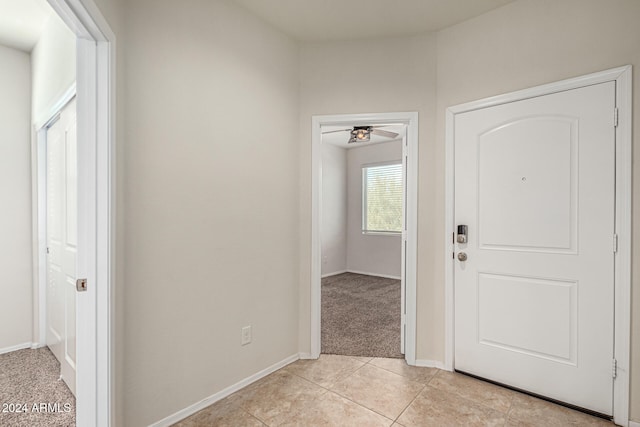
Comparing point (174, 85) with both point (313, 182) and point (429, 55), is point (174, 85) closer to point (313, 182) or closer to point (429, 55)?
point (313, 182)

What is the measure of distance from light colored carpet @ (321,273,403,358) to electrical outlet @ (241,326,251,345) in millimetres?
836

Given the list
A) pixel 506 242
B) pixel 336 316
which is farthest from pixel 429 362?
pixel 336 316

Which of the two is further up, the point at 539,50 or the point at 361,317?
the point at 539,50

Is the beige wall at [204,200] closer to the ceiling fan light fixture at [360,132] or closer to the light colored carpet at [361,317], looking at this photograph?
the light colored carpet at [361,317]

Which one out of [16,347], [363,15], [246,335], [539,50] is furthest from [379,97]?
[16,347]

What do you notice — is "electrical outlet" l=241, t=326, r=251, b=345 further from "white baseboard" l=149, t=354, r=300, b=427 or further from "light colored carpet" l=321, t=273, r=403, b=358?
"light colored carpet" l=321, t=273, r=403, b=358

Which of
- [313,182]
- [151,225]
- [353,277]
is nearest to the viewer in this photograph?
[151,225]

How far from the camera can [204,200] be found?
198cm

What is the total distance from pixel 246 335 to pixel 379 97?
7.05 ft

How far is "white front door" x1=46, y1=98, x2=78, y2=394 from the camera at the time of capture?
1908 mm

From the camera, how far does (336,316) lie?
3762 millimetres

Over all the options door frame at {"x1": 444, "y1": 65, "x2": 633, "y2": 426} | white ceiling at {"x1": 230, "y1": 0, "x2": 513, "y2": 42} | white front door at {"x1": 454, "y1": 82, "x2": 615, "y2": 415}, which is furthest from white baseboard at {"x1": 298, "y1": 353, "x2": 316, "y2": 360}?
white ceiling at {"x1": 230, "y1": 0, "x2": 513, "y2": 42}

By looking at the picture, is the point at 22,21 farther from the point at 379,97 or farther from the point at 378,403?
the point at 378,403

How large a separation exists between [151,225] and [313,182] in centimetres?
132
